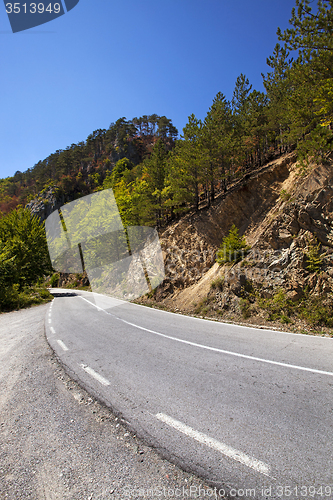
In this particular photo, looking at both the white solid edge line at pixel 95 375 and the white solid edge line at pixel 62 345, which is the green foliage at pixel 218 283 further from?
the white solid edge line at pixel 95 375

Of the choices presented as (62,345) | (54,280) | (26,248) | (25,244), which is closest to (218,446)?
(62,345)

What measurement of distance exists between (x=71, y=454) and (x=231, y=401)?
84.0 inches

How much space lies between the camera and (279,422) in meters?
2.88

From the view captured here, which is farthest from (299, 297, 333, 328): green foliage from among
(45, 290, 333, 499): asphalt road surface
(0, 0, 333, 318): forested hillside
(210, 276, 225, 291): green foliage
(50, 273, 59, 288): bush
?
(50, 273, 59, 288): bush

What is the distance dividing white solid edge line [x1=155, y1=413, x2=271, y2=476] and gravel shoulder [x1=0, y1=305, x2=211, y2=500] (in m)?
0.43

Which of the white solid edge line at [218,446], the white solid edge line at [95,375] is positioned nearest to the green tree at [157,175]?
the white solid edge line at [95,375]

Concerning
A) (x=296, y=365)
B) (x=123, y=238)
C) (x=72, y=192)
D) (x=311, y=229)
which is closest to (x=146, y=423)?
(x=296, y=365)

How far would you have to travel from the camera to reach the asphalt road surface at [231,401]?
218 cm

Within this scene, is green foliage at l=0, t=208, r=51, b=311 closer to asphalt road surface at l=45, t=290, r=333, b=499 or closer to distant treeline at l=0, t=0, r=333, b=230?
distant treeline at l=0, t=0, r=333, b=230

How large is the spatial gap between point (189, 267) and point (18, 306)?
1385cm

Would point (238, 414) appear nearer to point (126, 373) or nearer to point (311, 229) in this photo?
point (126, 373)

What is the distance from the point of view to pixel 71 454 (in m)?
2.52

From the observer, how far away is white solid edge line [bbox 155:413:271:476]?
222 centimetres

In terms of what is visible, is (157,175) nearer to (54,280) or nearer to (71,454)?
(71,454)
